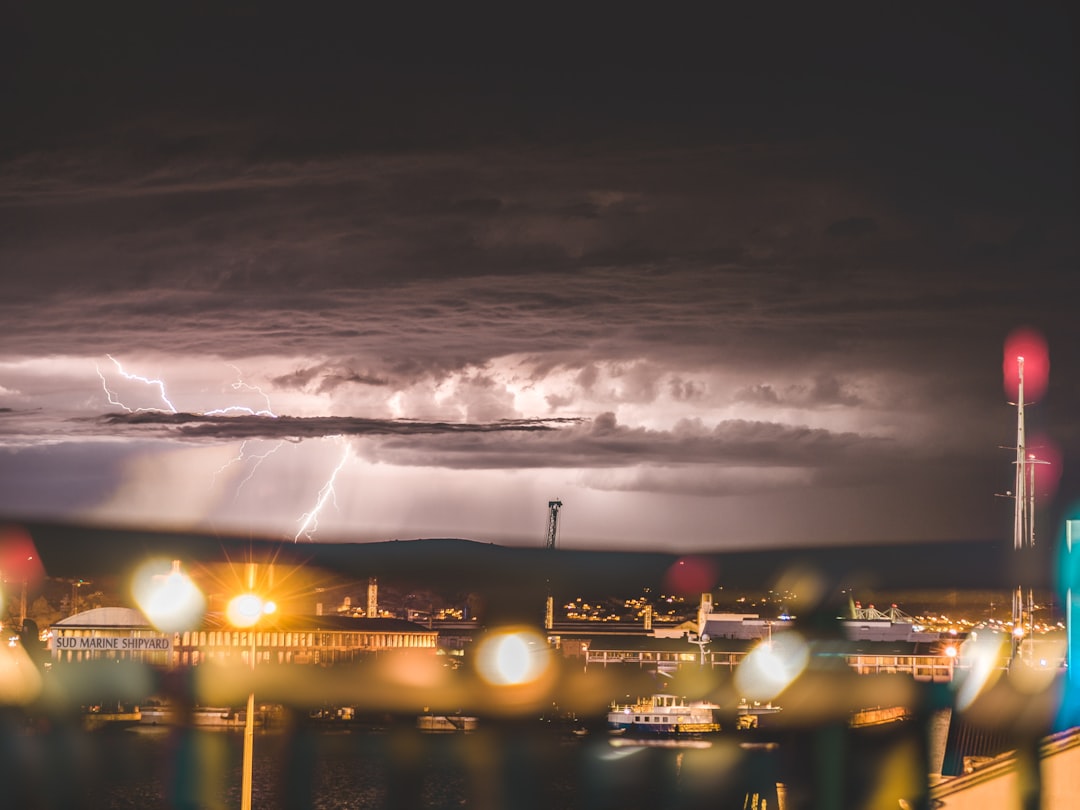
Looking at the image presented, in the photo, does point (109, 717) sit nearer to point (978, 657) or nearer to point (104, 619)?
point (104, 619)

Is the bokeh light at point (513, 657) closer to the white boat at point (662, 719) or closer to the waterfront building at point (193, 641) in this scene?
the waterfront building at point (193, 641)

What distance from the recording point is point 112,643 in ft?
289

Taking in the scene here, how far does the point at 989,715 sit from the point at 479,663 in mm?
82650

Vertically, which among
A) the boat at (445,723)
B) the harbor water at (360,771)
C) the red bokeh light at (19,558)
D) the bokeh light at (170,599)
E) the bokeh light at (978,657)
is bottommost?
the harbor water at (360,771)

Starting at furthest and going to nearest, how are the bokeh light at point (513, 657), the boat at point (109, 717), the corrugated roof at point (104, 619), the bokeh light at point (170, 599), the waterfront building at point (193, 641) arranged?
the bokeh light at point (513, 657) < the bokeh light at point (170, 599) < the corrugated roof at point (104, 619) < the waterfront building at point (193, 641) < the boat at point (109, 717)

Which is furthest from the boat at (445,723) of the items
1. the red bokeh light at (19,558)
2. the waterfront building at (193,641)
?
the red bokeh light at (19,558)

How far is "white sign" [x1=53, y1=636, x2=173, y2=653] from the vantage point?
3403 inches

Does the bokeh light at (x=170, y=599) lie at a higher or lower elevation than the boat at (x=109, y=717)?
higher

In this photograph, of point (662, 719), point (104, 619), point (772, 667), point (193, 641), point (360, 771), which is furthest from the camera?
point (772, 667)

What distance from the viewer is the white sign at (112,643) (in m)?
86.4

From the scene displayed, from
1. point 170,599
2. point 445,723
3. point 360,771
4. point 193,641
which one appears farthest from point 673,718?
point 170,599

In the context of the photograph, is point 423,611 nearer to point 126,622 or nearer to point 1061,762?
point 126,622

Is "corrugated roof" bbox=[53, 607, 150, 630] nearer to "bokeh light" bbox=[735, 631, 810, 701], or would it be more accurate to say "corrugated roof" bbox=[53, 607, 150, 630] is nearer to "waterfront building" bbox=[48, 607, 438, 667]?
"waterfront building" bbox=[48, 607, 438, 667]

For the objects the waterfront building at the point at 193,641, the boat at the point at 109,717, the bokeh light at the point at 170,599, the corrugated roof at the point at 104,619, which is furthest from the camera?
the bokeh light at the point at 170,599
